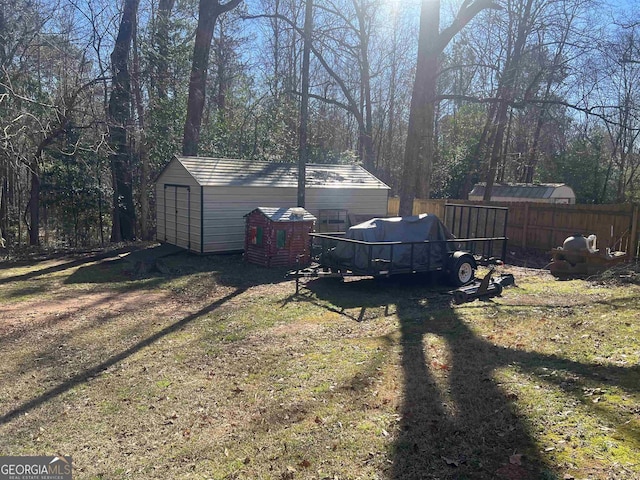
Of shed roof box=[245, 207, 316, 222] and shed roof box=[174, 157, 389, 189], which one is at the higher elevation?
shed roof box=[174, 157, 389, 189]

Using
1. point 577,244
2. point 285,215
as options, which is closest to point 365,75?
point 285,215

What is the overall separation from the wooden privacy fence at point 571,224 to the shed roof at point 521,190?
7.77m

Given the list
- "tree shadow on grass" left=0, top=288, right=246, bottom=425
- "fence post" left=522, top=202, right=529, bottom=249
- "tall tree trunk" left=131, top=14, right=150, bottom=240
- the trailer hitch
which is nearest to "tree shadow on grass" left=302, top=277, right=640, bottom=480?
the trailer hitch

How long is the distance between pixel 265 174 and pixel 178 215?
334 cm

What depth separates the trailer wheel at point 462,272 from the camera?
36.4ft

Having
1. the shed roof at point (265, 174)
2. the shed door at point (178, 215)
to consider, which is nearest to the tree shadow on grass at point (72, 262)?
the shed door at point (178, 215)

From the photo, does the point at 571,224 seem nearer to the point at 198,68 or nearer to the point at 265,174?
the point at 265,174

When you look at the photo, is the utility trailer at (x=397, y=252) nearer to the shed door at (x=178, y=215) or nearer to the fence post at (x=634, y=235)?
the shed door at (x=178, y=215)

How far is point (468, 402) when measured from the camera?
470cm

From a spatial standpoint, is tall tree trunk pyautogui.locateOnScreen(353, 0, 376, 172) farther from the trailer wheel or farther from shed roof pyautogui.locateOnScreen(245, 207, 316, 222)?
the trailer wheel

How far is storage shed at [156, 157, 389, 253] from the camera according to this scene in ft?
50.1

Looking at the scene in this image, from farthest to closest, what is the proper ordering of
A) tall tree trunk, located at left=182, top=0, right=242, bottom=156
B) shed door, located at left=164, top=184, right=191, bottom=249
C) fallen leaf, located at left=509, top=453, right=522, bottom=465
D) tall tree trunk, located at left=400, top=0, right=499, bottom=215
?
tall tree trunk, located at left=182, top=0, right=242, bottom=156
shed door, located at left=164, top=184, right=191, bottom=249
tall tree trunk, located at left=400, top=0, right=499, bottom=215
fallen leaf, located at left=509, top=453, right=522, bottom=465

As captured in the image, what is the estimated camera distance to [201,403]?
17.2 feet

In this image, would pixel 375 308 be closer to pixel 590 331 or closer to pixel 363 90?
pixel 590 331
